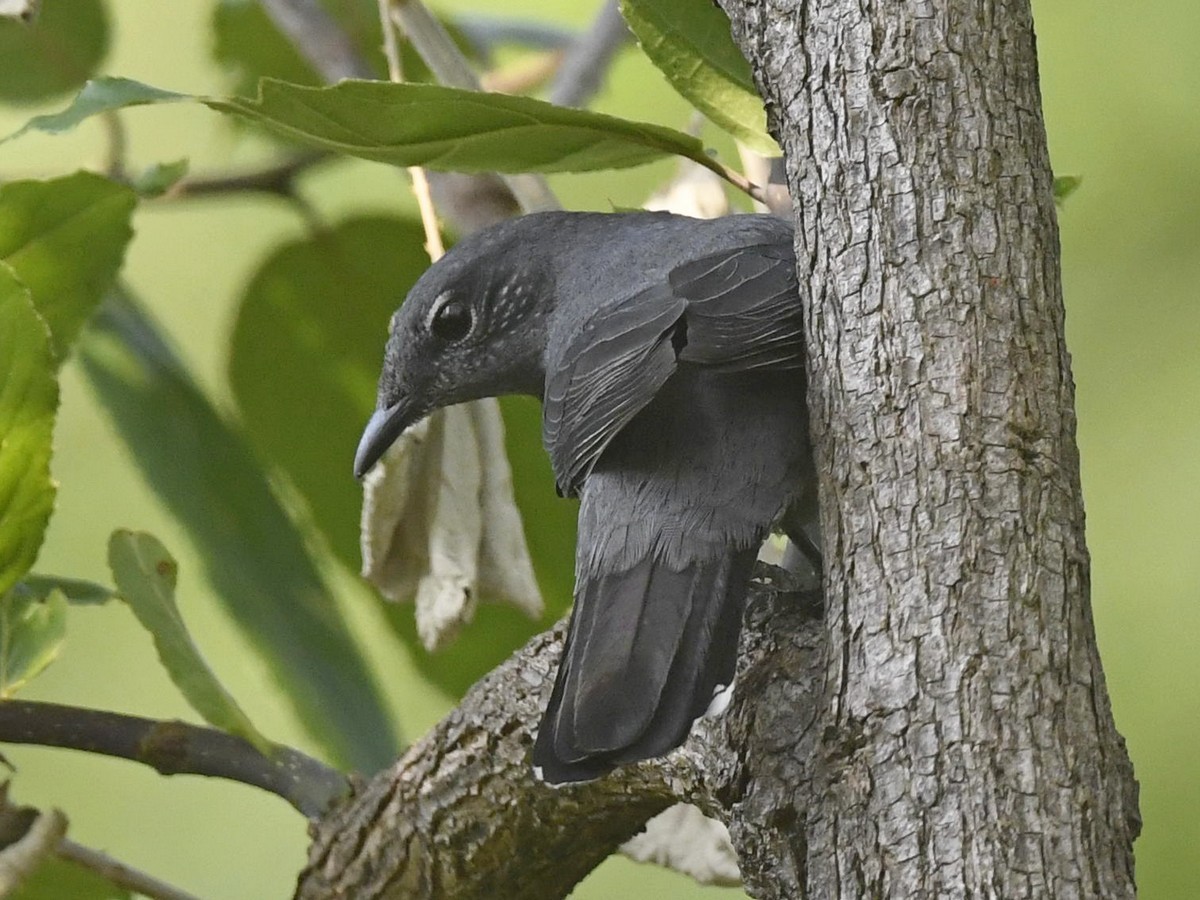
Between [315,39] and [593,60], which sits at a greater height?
[593,60]

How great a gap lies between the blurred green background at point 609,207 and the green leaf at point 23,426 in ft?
2.54

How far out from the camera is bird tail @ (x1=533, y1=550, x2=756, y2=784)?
933 millimetres

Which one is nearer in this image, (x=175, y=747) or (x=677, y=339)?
(x=677, y=339)

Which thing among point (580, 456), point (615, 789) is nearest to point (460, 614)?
point (615, 789)

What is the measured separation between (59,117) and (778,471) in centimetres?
64

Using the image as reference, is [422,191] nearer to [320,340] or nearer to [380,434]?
[380,434]

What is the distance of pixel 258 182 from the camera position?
83.0 inches

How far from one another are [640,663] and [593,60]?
4.59 feet

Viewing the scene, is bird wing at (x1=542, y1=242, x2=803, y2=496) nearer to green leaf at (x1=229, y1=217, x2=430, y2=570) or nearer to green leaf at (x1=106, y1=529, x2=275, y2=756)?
green leaf at (x1=106, y1=529, x2=275, y2=756)

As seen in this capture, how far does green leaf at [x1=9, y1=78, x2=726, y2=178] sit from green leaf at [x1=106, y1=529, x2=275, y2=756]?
42 centimetres

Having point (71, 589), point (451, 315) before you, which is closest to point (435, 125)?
point (451, 315)

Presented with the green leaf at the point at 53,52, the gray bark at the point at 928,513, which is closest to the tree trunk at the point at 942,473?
the gray bark at the point at 928,513

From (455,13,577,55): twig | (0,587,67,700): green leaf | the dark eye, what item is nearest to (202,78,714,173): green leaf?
the dark eye

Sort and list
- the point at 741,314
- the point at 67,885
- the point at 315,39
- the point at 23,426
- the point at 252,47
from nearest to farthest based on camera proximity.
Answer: the point at 741,314, the point at 23,426, the point at 67,885, the point at 315,39, the point at 252,47
